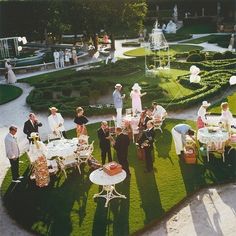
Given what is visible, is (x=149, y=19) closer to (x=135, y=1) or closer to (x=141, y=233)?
(x=135, y=1)

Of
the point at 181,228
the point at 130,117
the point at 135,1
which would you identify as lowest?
the point at 181,228

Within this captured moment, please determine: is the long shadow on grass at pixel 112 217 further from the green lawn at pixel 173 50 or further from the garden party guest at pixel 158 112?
the green lawn at pixel 173 50

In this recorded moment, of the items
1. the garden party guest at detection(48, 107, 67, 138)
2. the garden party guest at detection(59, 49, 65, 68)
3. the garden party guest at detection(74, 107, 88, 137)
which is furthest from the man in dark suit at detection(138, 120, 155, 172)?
the garden party guest at detection(59, 49, 65, 68)

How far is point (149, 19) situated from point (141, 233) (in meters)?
57.3

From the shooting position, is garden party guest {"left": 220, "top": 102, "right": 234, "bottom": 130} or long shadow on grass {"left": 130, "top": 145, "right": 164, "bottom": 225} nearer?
long shadow on grass {"left": 130, "top": 145, "right": 164, "bottom": 225}

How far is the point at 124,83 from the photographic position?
2630 cm

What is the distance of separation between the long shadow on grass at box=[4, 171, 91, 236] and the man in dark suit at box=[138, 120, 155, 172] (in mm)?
2096

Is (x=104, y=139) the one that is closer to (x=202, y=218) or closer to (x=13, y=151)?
(x=13, y=151)

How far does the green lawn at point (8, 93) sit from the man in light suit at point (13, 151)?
11271 mm

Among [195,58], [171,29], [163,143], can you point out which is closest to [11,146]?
[163,143]

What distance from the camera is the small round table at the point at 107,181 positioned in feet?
38.8

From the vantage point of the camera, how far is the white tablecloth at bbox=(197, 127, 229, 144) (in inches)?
552

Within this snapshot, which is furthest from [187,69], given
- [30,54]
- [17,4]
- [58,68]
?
[17,4]

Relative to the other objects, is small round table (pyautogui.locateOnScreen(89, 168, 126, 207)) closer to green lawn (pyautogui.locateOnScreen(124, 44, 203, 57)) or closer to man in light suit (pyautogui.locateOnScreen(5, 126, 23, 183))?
man in light suit (pyautogui.locateOnScreen(5, 126, 23, 183))
